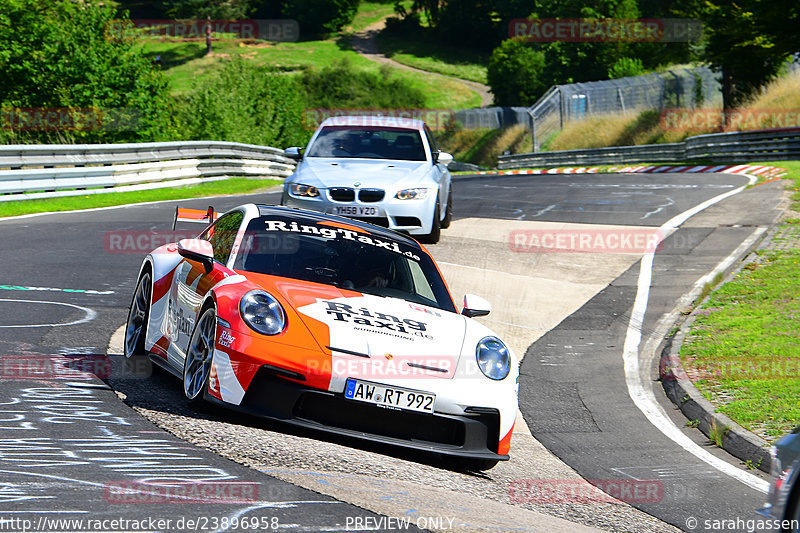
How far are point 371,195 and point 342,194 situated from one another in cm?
40

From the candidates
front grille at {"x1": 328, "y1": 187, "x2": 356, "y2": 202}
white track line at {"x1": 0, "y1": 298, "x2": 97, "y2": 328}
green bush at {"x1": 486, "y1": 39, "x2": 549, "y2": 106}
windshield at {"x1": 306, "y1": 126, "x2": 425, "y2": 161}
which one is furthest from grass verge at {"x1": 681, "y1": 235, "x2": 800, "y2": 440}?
green bush at {"x1": 486, "y1": 39, "x2": 549, "y2": 106}

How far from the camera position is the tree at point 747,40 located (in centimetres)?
3619

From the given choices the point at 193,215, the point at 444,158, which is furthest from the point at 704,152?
the point at 193,215

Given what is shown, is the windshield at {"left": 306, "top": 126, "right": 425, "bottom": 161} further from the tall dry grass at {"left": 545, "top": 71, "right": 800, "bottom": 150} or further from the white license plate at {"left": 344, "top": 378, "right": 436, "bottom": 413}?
the tall dry grass at {"left": 545, "top": 71, "right": 800, "bottom": 150}

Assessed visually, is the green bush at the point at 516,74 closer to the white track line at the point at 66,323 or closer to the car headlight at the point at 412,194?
the car headlight at the point at 412,194

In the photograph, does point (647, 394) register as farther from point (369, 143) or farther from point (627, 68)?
point (627, 68)

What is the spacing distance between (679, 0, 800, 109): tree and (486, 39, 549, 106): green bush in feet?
141

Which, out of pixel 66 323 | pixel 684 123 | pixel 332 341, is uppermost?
pixel 684 123

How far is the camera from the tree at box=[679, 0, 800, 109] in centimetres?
3619

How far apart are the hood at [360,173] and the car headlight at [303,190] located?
0.06m

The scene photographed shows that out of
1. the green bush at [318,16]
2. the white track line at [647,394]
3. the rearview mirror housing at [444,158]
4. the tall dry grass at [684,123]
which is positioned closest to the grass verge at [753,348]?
the white track line at [647,394]

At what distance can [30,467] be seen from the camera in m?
4.61

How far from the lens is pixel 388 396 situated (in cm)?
579

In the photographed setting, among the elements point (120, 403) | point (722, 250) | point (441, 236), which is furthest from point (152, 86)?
point (120, 403)
